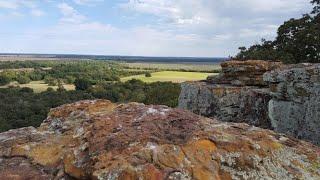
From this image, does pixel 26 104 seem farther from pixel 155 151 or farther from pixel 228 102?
pixel 155 151

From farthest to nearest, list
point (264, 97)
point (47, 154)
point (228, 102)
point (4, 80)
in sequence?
point (4, 80) → point (228, 102) → point (264, 97) → point (47, 154)

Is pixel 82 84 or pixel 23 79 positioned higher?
pixel 82 84

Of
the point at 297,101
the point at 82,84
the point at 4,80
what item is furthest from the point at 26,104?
the point at 297,101

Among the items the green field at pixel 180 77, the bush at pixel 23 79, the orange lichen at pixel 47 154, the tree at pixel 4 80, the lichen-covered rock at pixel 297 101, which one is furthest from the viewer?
the bush at pixel 23 79

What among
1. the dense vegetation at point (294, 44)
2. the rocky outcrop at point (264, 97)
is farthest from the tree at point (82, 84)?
the rocky outcrop at point (264, 97)

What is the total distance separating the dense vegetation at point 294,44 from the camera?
117 ft

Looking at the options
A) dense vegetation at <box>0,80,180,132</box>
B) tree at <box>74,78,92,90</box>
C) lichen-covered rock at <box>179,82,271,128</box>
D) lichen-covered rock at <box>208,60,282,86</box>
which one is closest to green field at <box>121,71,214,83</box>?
dense vegetation at <box>0,80,180,132</box>

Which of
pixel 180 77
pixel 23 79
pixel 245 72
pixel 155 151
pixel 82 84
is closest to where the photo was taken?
pixel 155 151

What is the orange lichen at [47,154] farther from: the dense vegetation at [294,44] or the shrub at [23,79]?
the shrub at [23,79]

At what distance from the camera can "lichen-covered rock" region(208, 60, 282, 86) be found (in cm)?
1323

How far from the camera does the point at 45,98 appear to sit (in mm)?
102562

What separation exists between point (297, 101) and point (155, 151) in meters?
5.46

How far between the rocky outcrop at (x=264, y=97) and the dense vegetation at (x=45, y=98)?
42.6 m

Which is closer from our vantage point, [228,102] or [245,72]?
[228,102]
